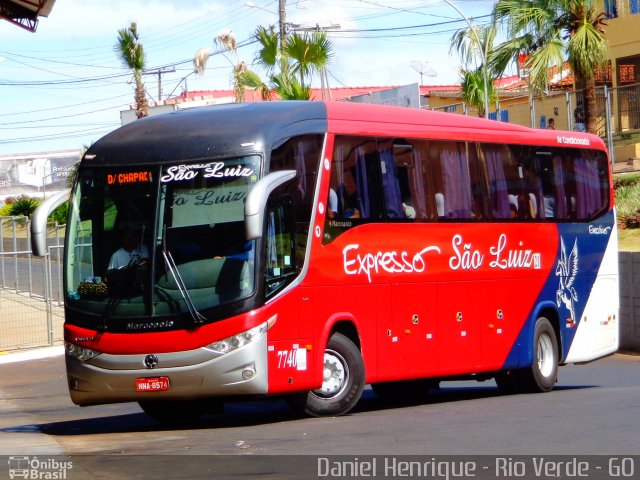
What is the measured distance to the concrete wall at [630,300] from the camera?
24.1 m

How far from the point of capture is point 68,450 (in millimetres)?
11469

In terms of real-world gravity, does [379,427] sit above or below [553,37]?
below

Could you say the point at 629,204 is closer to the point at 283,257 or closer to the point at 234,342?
the point at 283,257

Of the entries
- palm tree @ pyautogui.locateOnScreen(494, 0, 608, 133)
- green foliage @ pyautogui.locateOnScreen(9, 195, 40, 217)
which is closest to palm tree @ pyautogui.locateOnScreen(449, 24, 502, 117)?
palm tree @ pyautogui.locateOnScreen(494, 0, 608, 133)

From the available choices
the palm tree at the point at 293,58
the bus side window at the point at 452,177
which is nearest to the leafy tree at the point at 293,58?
the palm tree at the point at 293,58

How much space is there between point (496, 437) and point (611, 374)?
10.9 m

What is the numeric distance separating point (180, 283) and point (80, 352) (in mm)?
1457

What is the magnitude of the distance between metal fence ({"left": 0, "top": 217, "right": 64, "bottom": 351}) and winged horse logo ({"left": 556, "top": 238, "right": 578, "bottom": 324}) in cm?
1220

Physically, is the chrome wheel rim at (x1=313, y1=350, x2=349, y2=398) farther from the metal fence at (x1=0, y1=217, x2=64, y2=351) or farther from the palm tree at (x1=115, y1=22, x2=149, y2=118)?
the palm tree at (x1=115, y1=22, x2=149, y2=118)

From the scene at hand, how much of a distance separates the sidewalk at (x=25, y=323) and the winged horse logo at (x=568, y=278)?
47.8 ft

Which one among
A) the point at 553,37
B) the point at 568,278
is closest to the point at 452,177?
the point at 568,278

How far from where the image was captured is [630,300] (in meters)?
24.3

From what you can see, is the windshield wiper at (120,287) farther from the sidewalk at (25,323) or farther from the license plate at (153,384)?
the sidewalk at (25,323)

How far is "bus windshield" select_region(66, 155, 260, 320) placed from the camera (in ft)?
41.2
